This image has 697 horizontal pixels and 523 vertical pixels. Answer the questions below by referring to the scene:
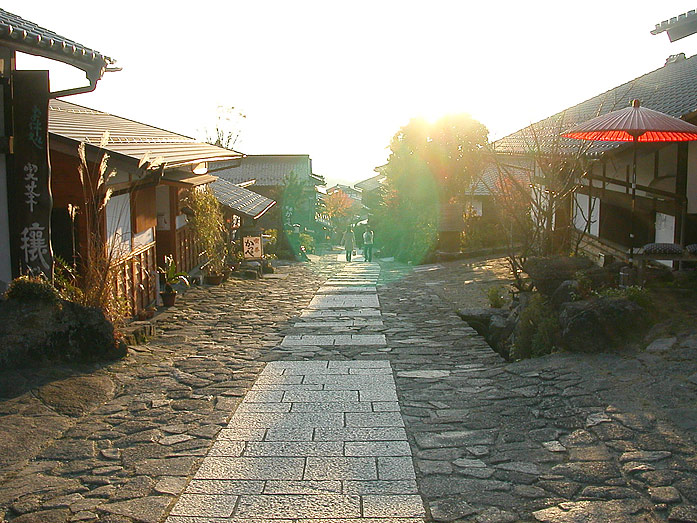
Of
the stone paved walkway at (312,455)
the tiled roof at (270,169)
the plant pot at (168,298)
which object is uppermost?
the tiled roof at (270,169)

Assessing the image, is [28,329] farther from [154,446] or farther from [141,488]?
[141,488]

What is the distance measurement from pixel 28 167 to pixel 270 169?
45.6 metres

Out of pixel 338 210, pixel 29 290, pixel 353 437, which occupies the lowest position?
pixel 353 437

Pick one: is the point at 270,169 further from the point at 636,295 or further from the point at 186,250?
the point at 636,295

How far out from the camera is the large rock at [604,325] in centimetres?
843

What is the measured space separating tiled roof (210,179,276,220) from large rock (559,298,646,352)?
53.6 ft

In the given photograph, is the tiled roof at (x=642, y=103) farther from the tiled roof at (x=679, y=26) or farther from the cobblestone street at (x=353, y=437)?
the cobblestone street at (x=353, y=437)

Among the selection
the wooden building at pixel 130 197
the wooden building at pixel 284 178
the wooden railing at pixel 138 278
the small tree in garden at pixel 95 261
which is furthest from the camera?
the wooden building at pixel 284 178

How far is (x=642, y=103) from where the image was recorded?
1366 centimetres

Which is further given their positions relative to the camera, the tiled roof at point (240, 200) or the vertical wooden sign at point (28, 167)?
the tiled roof at point (240, 200)

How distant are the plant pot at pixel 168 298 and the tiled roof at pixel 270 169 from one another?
34.8 meters

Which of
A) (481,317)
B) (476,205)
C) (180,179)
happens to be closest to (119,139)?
(180,179)

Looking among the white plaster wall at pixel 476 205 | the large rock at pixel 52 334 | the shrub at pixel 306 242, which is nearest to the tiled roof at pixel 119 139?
the large rock at pixel 52 334

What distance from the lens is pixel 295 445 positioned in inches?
238
